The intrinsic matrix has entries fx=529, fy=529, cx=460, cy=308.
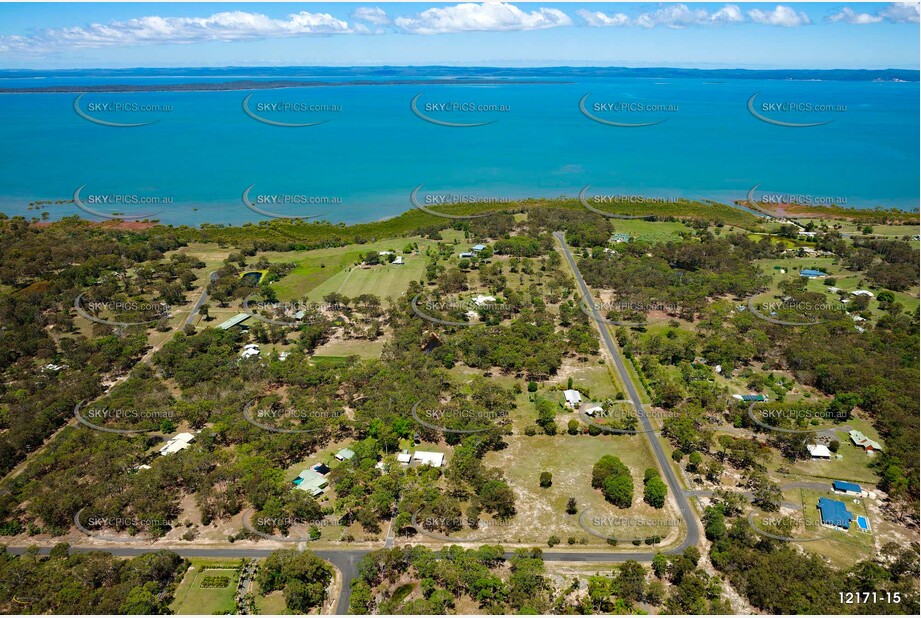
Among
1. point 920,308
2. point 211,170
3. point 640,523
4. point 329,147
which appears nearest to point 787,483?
point 640,523

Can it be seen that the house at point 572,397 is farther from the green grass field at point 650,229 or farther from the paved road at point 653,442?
the green grass field at point 650,229

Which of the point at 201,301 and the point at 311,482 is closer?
the point at 311,482

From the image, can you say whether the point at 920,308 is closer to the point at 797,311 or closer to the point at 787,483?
the point at 797,311

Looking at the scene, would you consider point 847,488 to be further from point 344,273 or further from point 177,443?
point 344,273

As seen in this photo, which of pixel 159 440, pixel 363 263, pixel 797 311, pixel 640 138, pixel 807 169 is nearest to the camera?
pixel 159 440

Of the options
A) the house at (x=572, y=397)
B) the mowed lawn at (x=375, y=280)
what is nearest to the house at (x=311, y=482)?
the house at (x=572, y=397)

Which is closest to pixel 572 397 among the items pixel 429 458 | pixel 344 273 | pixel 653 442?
pixel 653 442
